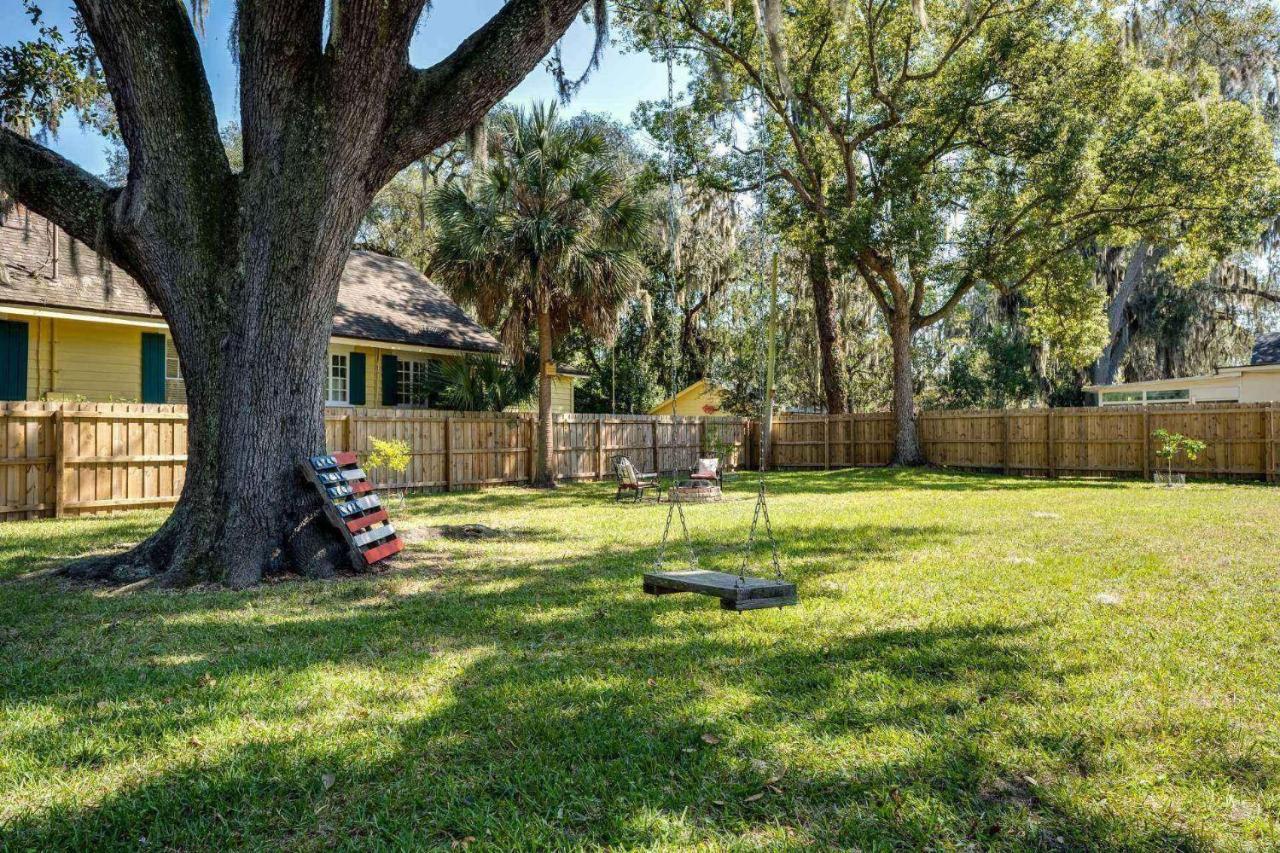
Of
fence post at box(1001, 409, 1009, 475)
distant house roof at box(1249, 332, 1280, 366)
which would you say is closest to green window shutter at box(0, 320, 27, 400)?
fence post at box(1001, 409, 1009, 475)

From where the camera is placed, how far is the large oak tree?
6.46 metres

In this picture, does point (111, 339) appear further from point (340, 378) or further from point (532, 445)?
point (532, 445)

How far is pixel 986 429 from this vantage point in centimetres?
2053

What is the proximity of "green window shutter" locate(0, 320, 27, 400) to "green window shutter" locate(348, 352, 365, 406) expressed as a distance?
5769 mm

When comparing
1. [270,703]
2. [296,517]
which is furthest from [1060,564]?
[296,517]

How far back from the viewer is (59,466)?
10.9 metres

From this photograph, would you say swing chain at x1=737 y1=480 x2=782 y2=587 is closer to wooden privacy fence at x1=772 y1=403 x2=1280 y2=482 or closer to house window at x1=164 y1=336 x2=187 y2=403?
house window at x1=164 y1=336 x2=187 y2=403

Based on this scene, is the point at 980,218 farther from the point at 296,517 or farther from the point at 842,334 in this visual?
the point at 296,517

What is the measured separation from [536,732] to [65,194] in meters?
6.27

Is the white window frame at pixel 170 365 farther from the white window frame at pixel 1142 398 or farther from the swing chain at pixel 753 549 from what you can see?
the white window frame at pixel 1142 398

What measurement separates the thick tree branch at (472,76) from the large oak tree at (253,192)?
→ 0.01 m

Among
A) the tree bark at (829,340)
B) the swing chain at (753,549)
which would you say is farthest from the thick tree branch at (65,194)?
the tree bark at (829,340)

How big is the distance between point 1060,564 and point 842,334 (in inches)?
913

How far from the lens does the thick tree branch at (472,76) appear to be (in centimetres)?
669
